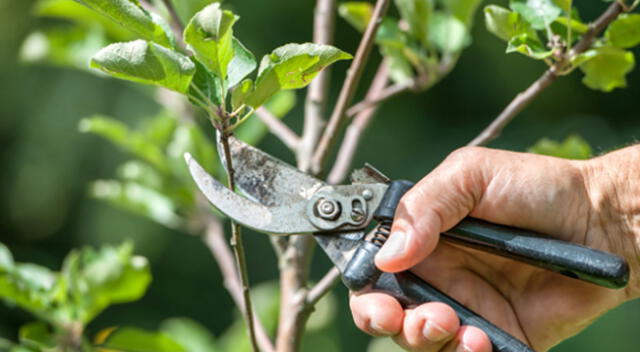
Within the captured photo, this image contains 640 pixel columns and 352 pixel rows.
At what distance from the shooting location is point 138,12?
2.24ft

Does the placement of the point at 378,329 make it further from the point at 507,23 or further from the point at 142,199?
the point at 142,199

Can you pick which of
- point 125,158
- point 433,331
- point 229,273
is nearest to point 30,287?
point 229,273

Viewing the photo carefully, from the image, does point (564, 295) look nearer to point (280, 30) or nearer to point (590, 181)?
point (590, 181)

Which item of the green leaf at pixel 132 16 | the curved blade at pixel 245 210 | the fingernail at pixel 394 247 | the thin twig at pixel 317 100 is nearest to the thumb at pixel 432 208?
the fingernail at pixel 394 247

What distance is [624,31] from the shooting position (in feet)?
3.01

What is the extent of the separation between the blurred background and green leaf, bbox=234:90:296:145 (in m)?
1.44

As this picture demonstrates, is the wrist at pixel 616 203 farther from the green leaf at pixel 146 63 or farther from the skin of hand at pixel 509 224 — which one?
the green leaf at pixel 146 63

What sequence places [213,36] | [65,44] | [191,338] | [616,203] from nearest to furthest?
[213,36] → [616,203] → [65,44] → [191,338]

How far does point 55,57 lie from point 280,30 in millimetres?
1779

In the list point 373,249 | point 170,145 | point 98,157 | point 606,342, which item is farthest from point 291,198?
point 606,342

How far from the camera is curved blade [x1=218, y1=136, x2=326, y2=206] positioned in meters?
0.88

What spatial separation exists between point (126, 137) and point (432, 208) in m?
0.59

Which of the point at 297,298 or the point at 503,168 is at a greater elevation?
the point at 503,168

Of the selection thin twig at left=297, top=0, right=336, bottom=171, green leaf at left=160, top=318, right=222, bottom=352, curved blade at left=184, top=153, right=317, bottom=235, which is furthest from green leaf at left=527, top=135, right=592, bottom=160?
green leaf at left=160, top=318, right=222, bottom=352
